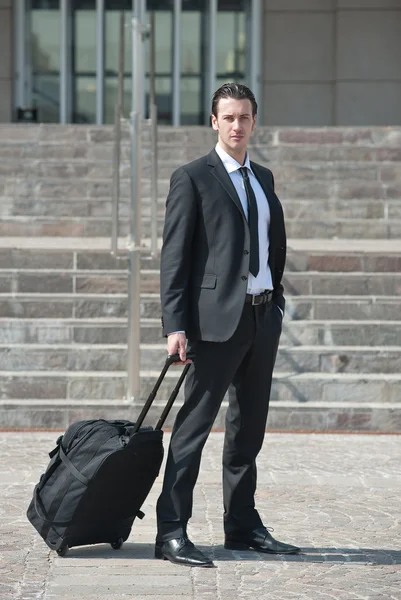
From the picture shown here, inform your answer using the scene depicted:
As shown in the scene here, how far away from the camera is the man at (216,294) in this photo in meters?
5.03

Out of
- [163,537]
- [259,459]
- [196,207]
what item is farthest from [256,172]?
[259,459]

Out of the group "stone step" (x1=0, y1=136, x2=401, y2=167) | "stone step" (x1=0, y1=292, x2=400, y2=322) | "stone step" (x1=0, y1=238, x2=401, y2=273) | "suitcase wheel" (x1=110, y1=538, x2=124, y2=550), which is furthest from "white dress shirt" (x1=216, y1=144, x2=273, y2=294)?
"stone step" (x1=0, y1=136, x2=401, y2=167)

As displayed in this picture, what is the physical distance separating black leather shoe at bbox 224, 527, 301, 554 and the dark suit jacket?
0.92m

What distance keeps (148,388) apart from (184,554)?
145 inches

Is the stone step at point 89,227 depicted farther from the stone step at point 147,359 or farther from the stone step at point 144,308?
the stone step at point 147,359

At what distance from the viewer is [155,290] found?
974cm

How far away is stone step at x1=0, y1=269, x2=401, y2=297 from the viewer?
9758 mm

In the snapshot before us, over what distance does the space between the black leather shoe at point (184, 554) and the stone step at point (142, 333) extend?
4188 millimetres

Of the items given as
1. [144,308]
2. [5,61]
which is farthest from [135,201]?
[5,61]

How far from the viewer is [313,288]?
980 cm

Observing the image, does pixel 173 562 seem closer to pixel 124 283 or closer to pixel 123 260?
pixel 124 283

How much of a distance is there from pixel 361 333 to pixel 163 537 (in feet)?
14.5

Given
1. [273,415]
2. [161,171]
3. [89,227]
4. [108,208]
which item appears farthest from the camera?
[161,171]

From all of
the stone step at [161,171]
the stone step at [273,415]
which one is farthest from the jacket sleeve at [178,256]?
the stone step at [161,171]
